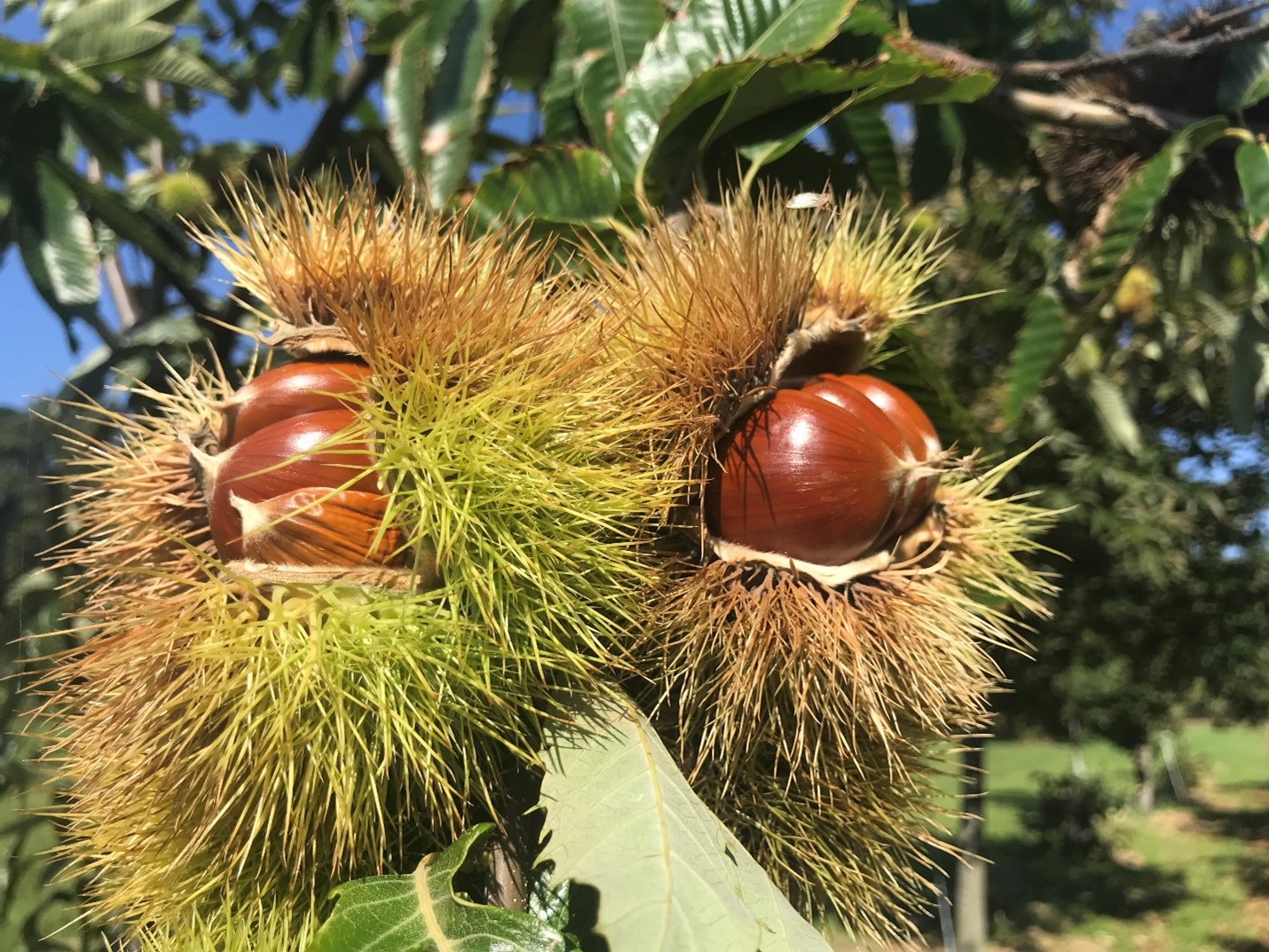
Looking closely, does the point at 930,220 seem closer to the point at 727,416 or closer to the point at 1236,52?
the point at 1236,52

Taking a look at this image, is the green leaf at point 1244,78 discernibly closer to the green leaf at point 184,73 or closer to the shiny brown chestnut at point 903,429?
the shiny brown chestnut at point 903,429

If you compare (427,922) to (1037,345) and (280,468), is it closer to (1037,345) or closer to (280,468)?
(280,468)

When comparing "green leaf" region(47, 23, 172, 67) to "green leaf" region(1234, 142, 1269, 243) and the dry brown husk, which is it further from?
"green leaf" region(1234, 142, 1269, 243)

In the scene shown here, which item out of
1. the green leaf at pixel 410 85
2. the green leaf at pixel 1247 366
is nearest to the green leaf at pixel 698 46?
the green leaf at pixel 410 85

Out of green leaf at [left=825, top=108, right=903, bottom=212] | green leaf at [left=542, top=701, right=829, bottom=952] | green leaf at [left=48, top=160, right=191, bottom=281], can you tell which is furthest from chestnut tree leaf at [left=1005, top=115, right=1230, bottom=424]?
green leaf at [left=48, top=160, right=191, bottom=281]

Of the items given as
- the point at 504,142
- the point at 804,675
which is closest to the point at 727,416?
the point at 804,675

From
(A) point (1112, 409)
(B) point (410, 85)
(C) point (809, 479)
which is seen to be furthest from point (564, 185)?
(A) point (1112, 409)
